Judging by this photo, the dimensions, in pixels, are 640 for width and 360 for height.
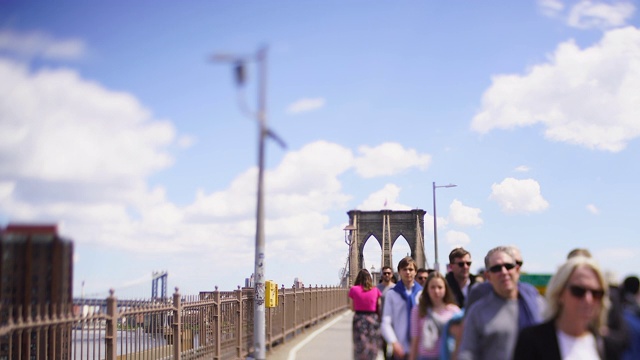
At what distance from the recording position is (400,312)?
687cm

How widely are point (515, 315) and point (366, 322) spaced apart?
16.8ft

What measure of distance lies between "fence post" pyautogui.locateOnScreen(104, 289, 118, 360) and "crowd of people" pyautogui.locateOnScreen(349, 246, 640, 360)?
10.7 ft

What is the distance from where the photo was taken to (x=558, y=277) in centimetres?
325

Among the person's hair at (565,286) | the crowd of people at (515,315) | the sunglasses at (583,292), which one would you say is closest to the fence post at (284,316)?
the crowd of people at (515,315)

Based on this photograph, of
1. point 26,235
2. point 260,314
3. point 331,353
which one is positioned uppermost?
point 26,235

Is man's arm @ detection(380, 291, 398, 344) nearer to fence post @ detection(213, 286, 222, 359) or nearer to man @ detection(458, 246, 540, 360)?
man @ detection(458, 246, 540, 360)

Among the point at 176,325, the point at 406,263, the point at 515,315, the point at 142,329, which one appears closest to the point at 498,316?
the point at 515,315

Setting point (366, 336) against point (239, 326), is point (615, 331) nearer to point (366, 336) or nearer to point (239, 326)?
point (366, 336)

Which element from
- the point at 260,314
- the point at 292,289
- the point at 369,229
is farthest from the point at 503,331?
the point at 369,229

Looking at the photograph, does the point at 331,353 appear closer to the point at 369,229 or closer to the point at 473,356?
the point at 473,356

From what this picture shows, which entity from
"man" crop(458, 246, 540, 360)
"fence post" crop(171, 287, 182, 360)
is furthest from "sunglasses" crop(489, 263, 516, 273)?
"fence post" crop(171, 287, 182, 360)

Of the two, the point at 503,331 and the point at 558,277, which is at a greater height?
the point at 558,277

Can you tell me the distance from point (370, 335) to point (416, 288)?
1.92 meters

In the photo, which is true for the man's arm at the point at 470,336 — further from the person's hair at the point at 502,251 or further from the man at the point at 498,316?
the person's hair at the point at 502,251
